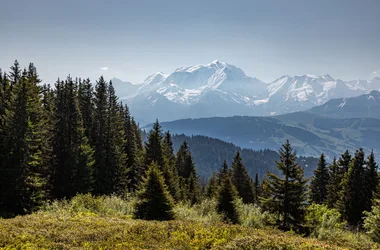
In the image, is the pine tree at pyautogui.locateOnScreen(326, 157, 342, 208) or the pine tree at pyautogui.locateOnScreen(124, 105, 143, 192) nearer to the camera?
the pine tree at pyautogui.locateOnScreen(326, 157, 342, 208)

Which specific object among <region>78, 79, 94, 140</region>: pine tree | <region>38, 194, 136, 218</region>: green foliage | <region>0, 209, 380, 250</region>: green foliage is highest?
<region>78, 79, 94, 140</region>: pine tree

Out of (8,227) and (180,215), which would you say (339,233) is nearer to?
(180,215)

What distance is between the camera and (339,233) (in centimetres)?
1504

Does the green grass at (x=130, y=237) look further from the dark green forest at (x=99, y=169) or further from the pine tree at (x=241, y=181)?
the pine tree at (x=241, y=181)

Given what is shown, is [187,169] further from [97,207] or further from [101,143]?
[97,207]

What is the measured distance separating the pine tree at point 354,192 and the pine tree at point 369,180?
0.45 metres

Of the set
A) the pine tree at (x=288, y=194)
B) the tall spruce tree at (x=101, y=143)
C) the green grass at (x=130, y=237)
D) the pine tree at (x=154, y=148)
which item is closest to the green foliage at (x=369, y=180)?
the pine tree at (x=288, y=194)

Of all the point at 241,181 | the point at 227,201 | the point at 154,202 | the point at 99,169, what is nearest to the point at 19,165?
the point at 154,202

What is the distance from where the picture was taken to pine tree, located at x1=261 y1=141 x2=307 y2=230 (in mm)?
17984

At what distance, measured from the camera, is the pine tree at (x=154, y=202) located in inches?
672

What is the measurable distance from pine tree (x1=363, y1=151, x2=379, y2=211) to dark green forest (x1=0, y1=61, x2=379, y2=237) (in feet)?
0.36

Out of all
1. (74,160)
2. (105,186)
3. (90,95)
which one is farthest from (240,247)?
(90,95)

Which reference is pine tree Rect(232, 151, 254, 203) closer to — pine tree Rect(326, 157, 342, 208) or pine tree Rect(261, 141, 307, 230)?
pine tree Rect(326, 157, 342, 208)

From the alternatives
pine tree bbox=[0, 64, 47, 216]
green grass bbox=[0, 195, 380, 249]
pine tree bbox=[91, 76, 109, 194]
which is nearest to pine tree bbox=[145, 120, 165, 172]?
pine tree bbox=[91, 76, 109, 194]
